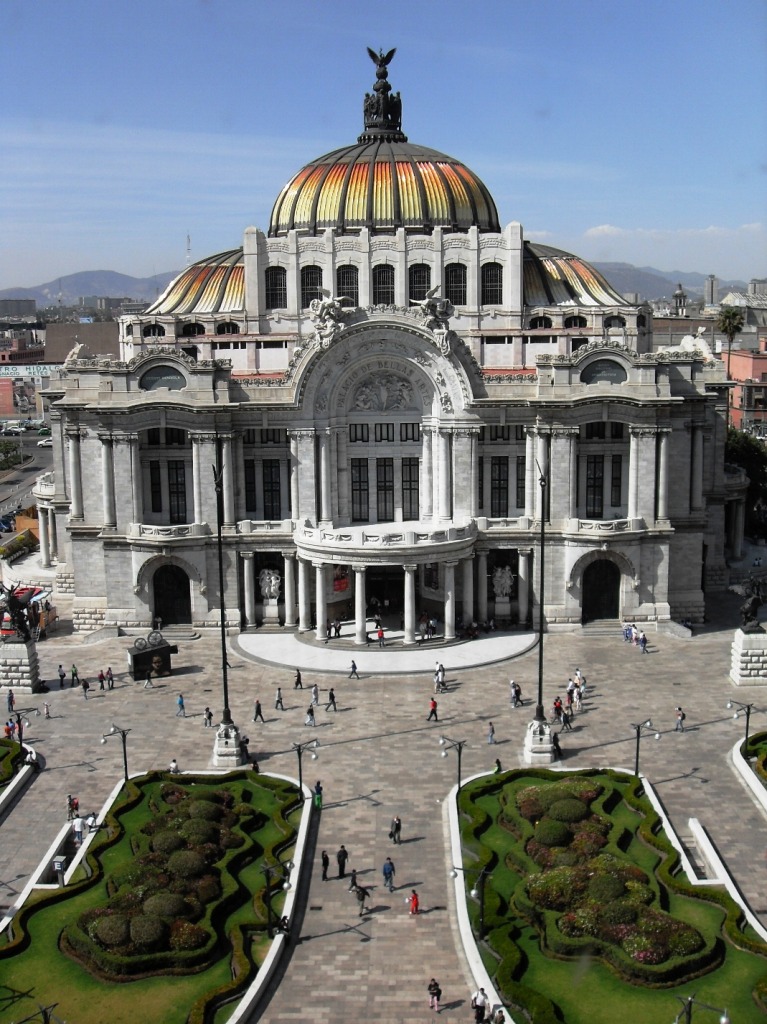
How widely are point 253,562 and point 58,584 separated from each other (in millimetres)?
19592

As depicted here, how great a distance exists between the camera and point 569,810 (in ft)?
151

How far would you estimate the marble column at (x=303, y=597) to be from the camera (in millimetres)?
74688

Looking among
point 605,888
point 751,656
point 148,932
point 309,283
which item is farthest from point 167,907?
point 309,283

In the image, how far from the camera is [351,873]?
43531 millimetres

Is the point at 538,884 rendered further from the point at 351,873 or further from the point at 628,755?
the point at 628,755

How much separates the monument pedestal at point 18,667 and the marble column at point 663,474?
39117mm

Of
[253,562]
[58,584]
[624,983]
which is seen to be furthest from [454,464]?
[624,983]

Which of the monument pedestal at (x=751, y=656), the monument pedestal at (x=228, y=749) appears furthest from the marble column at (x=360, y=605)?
the monument pedestal at (x=751, y=656)

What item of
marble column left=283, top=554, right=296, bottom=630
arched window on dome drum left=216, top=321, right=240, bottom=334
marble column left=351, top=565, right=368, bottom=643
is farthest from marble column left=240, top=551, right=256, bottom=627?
arched window on dome drum left=216, top=321, right=240, bottom=334

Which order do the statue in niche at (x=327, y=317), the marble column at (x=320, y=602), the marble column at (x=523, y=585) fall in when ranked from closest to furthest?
the statue in niche at (x=327, y=317), the marble column at (x=320, y=602), the marble column at (x=523, y=585)

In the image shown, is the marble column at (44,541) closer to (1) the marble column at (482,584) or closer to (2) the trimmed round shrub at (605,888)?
(1) the marble column at (482,584)

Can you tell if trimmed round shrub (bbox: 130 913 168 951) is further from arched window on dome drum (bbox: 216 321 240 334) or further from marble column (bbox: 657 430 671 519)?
arched window on dome drum (bbox: 216 321 240 334)

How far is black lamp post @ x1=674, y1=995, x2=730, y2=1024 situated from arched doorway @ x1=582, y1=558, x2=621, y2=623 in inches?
1658

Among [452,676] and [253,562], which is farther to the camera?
[253,562]
